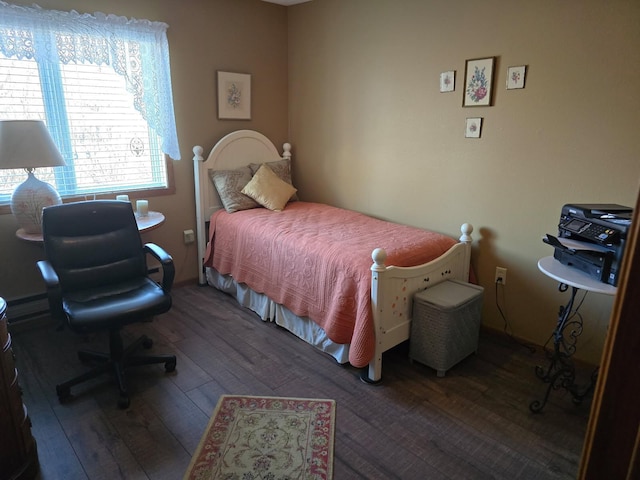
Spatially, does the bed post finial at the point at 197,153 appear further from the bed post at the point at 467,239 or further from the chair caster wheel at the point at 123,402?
the bed post at the point at 467,239

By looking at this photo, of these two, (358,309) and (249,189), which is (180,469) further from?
(249,189)

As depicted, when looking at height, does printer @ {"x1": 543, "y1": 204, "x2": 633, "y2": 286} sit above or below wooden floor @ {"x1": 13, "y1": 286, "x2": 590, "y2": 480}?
above

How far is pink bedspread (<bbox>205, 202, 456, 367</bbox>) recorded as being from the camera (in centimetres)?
245

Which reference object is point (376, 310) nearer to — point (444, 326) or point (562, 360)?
point (444, 326)

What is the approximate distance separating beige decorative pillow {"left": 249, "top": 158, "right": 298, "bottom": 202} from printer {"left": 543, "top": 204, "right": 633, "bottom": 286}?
2450 mm

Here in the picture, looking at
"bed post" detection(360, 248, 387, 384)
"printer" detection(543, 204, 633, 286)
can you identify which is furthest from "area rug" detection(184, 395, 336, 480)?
"printer" detection(543, 204, 633, 286)

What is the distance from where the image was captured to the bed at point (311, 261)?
7.90ft

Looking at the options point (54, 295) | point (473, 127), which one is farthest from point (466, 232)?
A: point (54, 295)

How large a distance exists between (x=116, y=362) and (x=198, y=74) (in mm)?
2463

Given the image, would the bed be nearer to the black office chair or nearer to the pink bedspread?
the pink bedspread

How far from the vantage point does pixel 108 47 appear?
122 inches

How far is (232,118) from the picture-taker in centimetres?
393

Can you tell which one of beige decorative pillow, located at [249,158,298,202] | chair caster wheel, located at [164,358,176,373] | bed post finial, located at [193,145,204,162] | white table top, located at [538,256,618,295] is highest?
bed post finial, located at [193,145,204,162]

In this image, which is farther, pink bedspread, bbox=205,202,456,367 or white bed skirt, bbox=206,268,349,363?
white bed skirt, bbox=206,268,349,363
